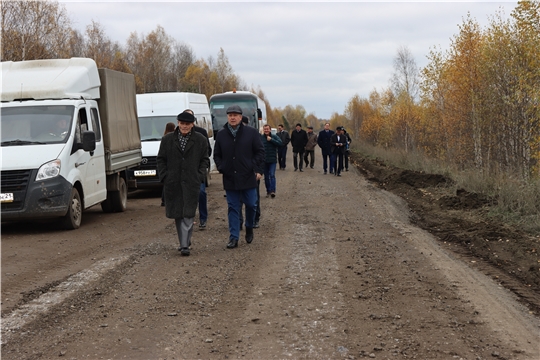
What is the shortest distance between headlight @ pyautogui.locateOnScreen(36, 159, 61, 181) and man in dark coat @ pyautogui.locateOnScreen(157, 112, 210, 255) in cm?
308

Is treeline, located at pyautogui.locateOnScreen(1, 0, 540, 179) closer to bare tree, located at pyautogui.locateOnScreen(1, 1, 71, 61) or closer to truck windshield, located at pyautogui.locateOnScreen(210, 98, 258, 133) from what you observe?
bare tree, located at pyautogui.locateOnScreen(1, 1, 71, 61)

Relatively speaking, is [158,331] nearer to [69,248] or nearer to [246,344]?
[246,344]

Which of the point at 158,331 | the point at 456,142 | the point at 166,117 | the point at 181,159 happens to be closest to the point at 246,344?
the point at 158,331

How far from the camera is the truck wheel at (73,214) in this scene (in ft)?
38.4

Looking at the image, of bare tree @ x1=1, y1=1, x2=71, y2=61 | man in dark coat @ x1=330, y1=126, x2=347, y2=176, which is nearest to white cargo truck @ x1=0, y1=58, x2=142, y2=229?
man in dark coat @ x1=330, y1=126, x2=347, y2=176

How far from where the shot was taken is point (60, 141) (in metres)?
11.8

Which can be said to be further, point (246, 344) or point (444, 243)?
point (444, 243)

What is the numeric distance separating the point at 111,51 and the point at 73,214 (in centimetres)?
6928

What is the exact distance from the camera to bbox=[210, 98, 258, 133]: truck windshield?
3081cm

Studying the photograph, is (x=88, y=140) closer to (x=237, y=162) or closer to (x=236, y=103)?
(x=237, y=162)

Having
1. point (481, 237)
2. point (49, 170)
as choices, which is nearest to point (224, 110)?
point (49, 170)

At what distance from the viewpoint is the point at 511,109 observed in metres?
26.3

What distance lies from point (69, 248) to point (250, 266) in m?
3.26

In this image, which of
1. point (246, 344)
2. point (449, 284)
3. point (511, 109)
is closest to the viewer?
point (246, 344)
